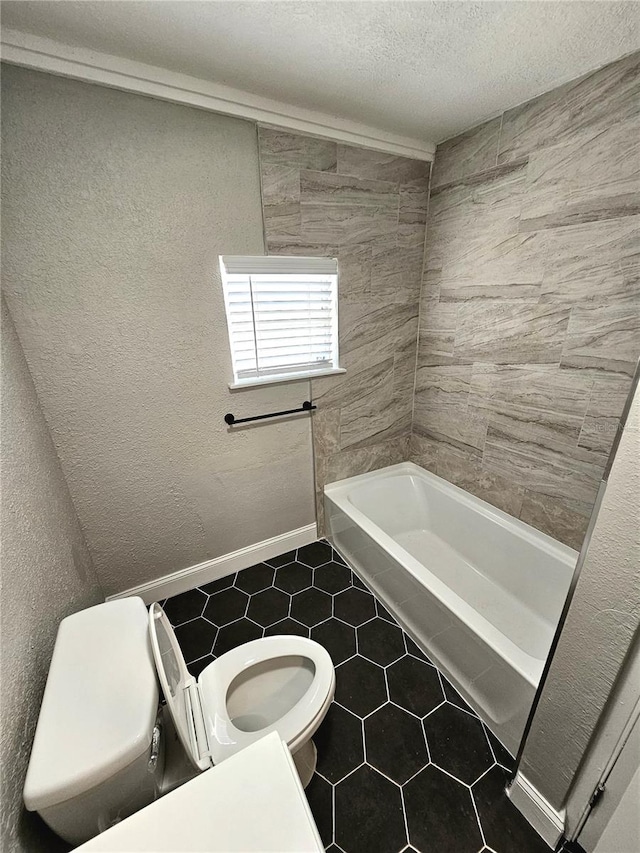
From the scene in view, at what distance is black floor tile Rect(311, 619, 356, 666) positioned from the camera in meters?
1.59

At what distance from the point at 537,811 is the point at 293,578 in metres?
1.31

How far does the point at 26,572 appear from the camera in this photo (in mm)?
946

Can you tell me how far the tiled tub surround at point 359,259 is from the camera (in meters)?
1.63

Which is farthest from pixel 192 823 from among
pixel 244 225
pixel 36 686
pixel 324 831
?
pixel 244 225

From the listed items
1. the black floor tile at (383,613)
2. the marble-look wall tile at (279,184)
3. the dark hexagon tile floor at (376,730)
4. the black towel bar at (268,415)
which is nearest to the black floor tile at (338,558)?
the dark hexagon tile floor at (376,730)

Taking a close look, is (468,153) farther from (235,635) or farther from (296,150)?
(235,635)

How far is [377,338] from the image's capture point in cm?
211

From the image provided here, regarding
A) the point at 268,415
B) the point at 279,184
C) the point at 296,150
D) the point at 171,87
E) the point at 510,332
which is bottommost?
the point at 268,415

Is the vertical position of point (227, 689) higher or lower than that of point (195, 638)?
higher

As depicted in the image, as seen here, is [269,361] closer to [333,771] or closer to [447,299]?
[447,299]

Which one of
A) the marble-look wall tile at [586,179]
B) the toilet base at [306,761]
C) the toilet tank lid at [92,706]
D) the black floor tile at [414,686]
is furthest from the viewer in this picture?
the black floor tile at [414,686]

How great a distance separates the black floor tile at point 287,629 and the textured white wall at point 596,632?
39.4 inches

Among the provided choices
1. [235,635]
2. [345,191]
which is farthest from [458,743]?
[345,191]

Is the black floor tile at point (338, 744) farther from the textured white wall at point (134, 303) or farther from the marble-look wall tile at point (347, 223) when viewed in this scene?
the marble-look wall tile at point (347, 223)
